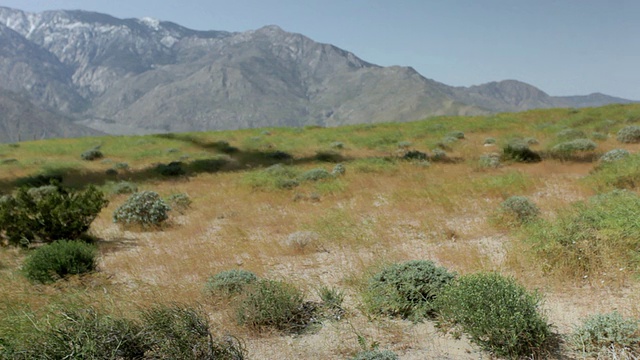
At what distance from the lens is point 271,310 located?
5840 millimetres

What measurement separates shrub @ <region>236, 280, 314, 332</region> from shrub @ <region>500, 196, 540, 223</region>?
23.9 feet

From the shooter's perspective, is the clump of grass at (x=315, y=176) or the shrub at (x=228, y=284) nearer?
the shrub at (x=228, y=284)

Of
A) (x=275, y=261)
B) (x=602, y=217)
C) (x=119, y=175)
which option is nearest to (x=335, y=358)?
(x=275, y=261)

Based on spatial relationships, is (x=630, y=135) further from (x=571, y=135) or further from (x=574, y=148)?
(x=574, y=148)

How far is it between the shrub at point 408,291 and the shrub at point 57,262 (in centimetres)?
610

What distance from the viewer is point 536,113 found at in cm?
3959

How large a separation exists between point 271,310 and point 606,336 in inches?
177

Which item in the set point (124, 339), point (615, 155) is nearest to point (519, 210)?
point (124, 339)

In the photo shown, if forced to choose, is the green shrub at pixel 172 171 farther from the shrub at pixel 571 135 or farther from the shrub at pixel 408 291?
the shrub at pixel 571 135

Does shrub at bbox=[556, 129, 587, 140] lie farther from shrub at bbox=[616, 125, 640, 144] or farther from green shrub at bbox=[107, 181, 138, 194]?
green shrub at bbox=[107, 181, 138, 194]

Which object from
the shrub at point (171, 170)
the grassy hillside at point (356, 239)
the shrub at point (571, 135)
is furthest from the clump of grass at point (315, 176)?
the shrub at point (571, 135)

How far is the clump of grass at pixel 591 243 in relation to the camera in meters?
6.77

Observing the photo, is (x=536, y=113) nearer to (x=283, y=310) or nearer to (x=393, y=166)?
(x=393, y=166)

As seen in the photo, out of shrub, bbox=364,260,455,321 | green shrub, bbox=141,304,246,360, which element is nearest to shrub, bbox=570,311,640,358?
shrub, bbox=364,260,455,321
